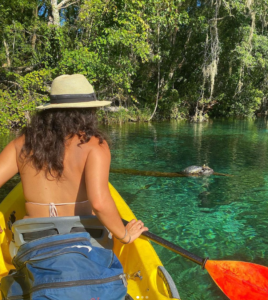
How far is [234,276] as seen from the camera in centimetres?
267

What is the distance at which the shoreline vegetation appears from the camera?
Result: 38.6ft

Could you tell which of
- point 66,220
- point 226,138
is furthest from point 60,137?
point 226,138

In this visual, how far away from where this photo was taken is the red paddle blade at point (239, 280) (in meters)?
2.54

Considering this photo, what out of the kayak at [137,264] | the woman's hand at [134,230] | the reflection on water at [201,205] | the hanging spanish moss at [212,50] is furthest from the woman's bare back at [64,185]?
the hanging spanish moss at [212,50]

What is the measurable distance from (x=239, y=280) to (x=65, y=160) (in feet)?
6.00

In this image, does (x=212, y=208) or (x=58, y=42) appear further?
(x=58, y=42)

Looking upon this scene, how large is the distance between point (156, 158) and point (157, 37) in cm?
1316

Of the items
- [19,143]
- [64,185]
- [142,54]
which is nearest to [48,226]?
[64,185]

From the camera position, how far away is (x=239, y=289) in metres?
2.60

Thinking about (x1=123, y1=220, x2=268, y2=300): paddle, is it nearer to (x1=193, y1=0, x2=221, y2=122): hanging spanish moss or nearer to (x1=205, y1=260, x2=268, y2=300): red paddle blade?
(x1=205, y1=260, x2=268, y2=300): red paddle blade

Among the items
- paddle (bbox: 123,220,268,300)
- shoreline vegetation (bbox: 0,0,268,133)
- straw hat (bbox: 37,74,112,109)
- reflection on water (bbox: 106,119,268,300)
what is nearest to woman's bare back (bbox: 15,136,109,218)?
straw hat (bbox: 37,74,112,109)

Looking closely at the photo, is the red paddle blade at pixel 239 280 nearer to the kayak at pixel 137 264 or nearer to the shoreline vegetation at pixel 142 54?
the kayak at pixel 137 264

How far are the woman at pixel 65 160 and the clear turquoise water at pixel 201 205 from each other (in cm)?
171

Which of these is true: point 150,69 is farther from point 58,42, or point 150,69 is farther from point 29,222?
point 29,222
